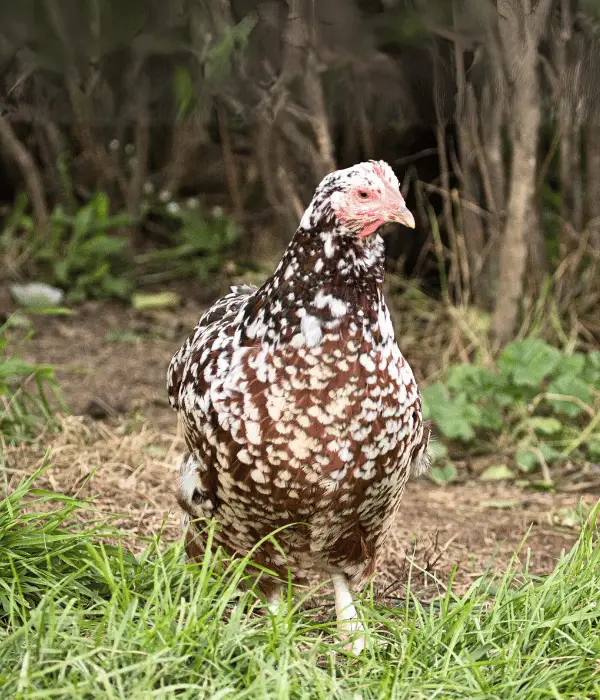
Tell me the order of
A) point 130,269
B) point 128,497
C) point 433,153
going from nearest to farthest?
point 128,497, point 433,153, point 130,269

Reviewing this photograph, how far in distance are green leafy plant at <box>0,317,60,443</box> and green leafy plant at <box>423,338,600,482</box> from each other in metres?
1.66

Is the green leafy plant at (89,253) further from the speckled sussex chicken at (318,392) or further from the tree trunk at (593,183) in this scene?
the speckled sussex chicken at (318,392)

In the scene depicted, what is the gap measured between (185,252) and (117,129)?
94 cm

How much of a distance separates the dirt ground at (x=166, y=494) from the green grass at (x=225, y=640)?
24 cm

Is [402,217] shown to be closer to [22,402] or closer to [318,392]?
[318,392]

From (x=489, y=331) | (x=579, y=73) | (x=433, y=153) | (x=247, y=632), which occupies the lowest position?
(x=489, y=331)

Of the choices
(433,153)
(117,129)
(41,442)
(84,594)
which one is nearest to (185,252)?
(117,129)

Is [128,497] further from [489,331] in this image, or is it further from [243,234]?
[243,234]

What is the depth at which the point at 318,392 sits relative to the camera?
8.44 feet

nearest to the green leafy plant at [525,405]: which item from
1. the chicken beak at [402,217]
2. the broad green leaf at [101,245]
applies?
the chicken beak at [402,217]

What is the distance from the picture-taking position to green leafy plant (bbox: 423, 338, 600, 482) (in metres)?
4.38

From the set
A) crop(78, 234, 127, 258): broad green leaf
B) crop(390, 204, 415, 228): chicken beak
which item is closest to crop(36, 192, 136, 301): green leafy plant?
crop(78, 234, 127, 258): broad green leaf

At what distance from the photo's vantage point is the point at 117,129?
21.9 ft

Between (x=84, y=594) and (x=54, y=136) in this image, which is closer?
(x=84, y=594)
